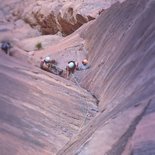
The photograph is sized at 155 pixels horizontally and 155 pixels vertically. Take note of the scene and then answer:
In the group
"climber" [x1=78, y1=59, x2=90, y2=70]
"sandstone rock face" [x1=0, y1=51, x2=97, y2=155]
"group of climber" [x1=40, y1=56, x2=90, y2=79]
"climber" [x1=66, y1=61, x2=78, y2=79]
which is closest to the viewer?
"sandstone rock face" [x1=0, y1=51, x2=97, y2=155]

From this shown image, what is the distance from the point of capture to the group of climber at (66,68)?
12738 mm

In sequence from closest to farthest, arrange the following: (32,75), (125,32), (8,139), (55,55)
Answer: (8,139), (125,32), (32,75), (55,55)

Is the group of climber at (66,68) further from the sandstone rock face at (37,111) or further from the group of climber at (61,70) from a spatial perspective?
the sandstone rock face at (37,111)

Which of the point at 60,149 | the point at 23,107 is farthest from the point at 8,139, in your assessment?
the point at 23,107

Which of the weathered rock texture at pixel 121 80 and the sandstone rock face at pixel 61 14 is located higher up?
the weathered rock texture at pixel 121 80

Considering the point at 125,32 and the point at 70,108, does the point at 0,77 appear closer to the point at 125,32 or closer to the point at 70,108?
the point at 70,108

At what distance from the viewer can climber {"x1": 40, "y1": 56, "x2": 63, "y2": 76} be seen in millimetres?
13948

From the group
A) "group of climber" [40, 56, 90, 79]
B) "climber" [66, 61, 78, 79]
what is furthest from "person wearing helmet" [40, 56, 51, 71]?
"climber" [66, 61, 78, 79]

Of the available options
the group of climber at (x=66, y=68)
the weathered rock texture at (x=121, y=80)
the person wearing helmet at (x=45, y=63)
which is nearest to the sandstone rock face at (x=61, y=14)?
the weathered rock texture at (x=121, y=80)

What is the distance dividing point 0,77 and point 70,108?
226cm

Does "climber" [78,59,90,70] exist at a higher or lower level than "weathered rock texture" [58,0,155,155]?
lower

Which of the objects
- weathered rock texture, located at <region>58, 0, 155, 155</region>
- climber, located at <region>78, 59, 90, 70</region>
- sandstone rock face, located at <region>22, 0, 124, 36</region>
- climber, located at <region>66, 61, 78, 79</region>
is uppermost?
weathered rock texture, located at <region>58, 0, 155, 155</region>

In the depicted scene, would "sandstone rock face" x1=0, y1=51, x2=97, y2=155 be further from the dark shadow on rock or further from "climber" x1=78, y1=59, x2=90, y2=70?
the dark shadow on rock

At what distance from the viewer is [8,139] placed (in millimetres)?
7004
